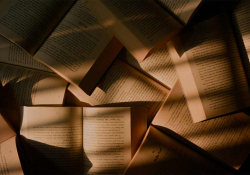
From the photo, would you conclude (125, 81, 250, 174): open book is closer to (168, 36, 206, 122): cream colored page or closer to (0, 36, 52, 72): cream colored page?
(168, 36, 206, 122): cream colored page

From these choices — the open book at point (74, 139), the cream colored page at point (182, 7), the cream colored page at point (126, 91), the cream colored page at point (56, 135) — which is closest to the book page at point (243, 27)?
the cream colored page at point (182, 7)

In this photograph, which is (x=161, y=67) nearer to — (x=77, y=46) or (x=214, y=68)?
(x=214, y=68)

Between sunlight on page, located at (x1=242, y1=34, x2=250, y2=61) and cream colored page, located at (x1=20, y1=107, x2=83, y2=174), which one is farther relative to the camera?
cream colored page, located at (x1=20, y1=107, x2=83, y2=174)

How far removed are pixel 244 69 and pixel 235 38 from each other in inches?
5.2

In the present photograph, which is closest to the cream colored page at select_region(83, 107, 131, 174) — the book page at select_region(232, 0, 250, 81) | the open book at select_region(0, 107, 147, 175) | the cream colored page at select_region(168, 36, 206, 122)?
the open book at select_region(0, 107, 147, 175)

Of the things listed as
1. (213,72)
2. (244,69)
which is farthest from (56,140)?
(244,69)

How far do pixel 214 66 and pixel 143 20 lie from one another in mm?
322

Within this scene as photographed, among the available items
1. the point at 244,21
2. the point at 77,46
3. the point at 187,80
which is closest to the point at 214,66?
the point at 187,80

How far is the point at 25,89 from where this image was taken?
1095mm

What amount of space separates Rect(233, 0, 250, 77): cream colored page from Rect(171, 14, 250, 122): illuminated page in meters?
0.05

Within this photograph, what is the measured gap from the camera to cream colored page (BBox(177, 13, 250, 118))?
0.91 metres

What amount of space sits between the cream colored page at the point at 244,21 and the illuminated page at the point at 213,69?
0.05 metres

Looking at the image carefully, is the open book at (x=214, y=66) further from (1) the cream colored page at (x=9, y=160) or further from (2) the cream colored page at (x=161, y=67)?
(1) the cream colored page at (x=9, y=160)

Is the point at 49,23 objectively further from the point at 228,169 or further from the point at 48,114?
the point at 228,169
